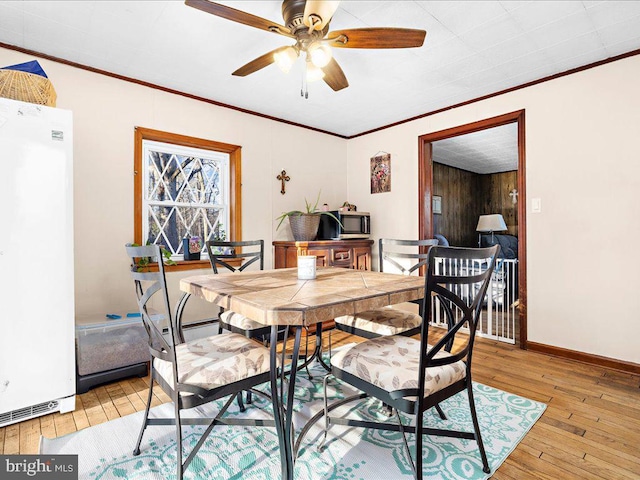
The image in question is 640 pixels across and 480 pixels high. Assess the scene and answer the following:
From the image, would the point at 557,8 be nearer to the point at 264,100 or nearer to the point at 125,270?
the point at 264,100

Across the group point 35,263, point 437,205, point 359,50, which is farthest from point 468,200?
point 35,263

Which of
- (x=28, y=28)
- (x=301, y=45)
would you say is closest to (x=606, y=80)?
(x=301, y=45)

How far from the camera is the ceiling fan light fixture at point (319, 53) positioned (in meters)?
1.76

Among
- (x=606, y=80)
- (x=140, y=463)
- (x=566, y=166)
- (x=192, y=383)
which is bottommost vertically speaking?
(x=140, y=463)

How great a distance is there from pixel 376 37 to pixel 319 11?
35cm

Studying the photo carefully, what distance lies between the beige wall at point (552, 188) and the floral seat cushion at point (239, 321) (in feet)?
3.78

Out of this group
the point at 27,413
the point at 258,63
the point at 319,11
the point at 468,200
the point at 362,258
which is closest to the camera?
the point at 319,11

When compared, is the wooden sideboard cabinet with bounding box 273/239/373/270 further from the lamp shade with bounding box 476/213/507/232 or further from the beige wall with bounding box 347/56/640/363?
the lamp shade with bounding box 476/213/507/232

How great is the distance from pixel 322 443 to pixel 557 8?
9.00 ft

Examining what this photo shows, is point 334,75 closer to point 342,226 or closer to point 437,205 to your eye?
point 342,226

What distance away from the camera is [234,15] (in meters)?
1.60

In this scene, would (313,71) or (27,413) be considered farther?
(313,71)

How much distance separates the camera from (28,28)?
217 centimetres

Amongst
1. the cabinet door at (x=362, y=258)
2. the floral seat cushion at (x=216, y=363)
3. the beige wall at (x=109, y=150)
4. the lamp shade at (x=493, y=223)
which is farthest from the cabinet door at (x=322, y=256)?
the lamp shade at (x=493, y=223)
